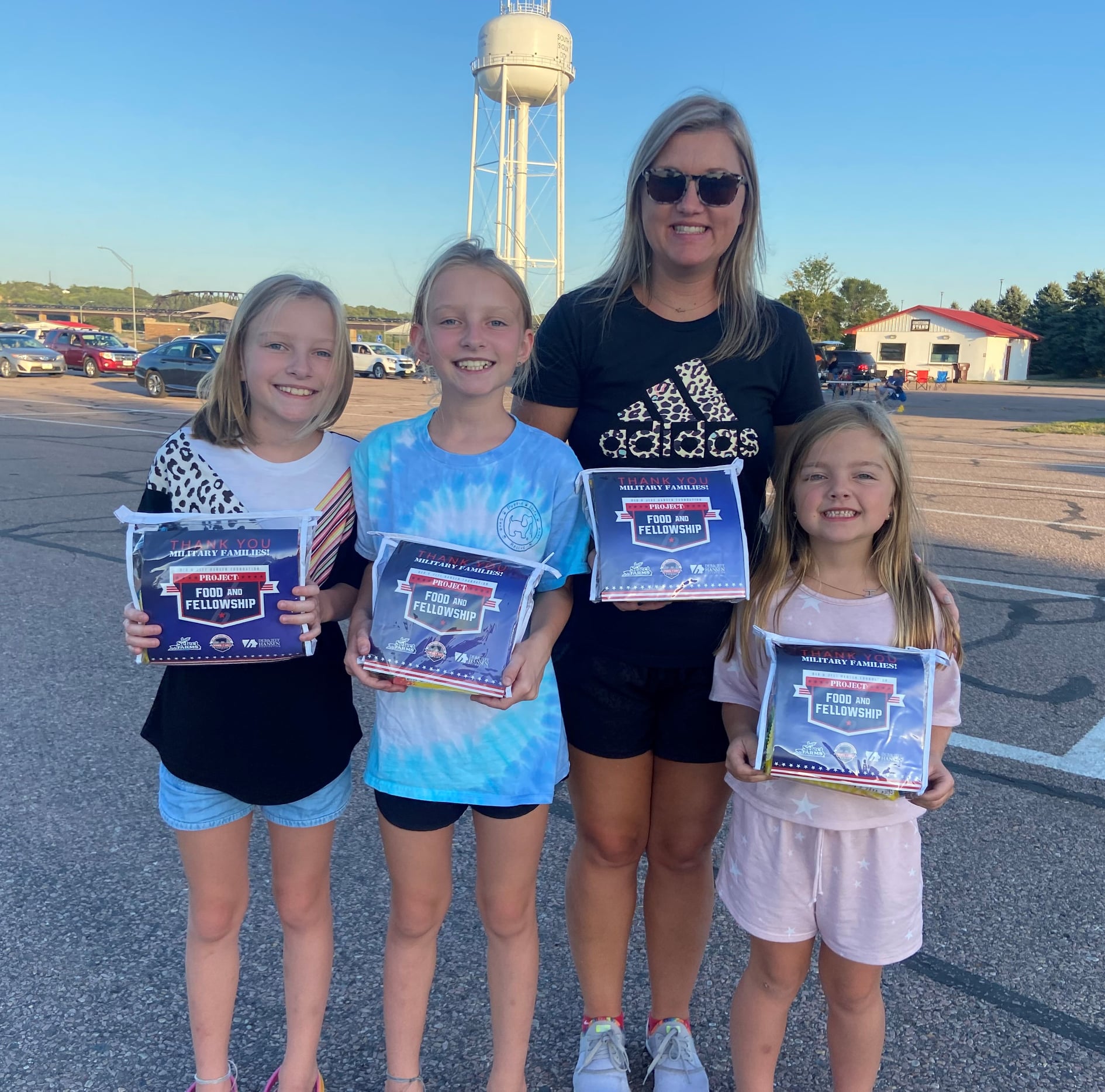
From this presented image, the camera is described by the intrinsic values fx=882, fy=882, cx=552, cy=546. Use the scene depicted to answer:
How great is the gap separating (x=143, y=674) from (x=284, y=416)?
3.19 meters

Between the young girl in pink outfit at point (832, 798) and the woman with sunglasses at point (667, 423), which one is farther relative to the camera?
the woman with sunglasses at point (667, 423)

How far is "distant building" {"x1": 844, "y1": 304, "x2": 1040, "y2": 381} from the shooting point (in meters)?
56.8

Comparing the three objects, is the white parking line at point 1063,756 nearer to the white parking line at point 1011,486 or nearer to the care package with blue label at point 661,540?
the care package with blue label at point 661,540

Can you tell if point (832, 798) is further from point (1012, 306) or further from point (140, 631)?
point (1012, 306)

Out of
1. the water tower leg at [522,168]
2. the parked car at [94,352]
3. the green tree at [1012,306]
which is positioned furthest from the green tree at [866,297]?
the parked car at [94,352]

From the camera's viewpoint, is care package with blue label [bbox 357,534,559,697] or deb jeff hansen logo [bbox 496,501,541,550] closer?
care package with blue label [bbox 357,534,559,697]

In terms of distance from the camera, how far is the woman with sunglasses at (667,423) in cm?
202

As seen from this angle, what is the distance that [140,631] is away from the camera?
171 centimetres

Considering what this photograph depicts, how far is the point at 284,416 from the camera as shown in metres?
1.94

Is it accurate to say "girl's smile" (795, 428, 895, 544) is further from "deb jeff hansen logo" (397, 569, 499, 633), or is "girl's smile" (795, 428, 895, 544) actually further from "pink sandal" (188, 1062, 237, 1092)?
"pink sandal" (188, 1062, 237, 1092)

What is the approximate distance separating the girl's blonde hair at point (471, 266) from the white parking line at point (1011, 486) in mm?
9169

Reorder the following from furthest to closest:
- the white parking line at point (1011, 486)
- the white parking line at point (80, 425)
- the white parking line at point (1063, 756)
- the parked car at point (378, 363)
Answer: the parked car at point (378, 363), the white parking line at point (80, 425), the white parking line at point (1011, 486), the white parking line at point (1063, 756)

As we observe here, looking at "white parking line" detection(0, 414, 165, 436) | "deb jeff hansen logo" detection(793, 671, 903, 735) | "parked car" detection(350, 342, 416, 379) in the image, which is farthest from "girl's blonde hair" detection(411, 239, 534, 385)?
"parked car" detection(350, 342, 416, 379)

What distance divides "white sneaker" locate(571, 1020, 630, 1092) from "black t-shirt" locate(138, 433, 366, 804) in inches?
36.9
